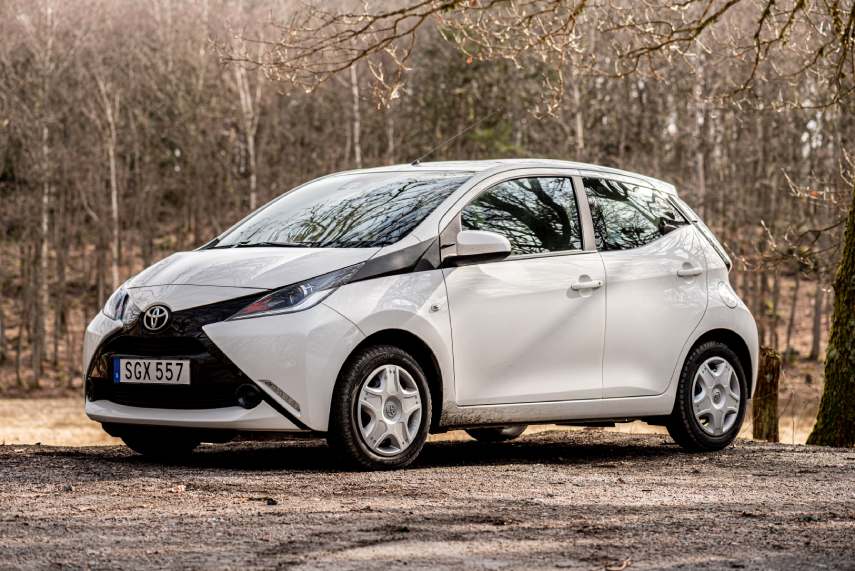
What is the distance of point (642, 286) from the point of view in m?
8.63

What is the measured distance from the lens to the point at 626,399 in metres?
8.55

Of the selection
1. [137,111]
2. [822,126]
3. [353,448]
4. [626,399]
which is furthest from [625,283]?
[137,111]

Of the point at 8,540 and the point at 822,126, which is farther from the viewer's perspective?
the point at 822,126

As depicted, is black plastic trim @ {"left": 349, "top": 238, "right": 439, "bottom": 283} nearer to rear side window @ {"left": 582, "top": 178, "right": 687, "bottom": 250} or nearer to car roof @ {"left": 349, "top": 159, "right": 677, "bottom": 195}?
car roof @ {"left": 349, "top": 159, "right": 677, "bottom": 195}

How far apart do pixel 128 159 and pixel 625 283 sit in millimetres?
38474

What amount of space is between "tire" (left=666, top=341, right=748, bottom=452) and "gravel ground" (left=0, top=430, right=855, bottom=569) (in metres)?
0.25

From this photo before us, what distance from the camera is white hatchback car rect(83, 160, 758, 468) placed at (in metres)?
7.13

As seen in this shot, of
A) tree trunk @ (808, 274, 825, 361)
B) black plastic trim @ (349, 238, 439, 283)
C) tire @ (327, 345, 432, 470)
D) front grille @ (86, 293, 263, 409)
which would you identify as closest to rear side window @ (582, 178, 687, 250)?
black plastic trim @ (349, 238, 439, 283)

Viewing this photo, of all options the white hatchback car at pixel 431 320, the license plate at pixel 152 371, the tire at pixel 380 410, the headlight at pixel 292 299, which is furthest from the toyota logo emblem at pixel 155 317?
the tire at pixel 380 410

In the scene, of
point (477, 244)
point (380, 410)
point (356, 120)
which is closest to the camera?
point (380, 410)

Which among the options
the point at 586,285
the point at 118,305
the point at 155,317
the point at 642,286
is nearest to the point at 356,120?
the point at 642,286

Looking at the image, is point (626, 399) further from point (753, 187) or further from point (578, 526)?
point (753, 187)

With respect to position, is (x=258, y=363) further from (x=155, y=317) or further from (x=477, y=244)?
(x=477, y=244)

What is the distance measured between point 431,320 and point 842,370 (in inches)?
198
